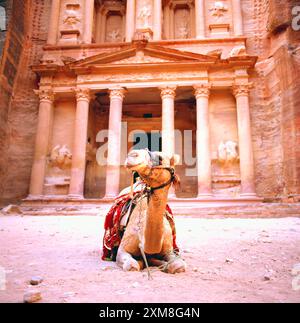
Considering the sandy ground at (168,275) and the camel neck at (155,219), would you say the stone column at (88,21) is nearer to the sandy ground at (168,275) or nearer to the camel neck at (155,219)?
the sandy ground at (168,275)

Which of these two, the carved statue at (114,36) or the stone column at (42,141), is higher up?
the carved statue at (114,36)

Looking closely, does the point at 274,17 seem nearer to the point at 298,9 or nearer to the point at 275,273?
the point at 298,9

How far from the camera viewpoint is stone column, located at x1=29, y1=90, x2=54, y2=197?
15.4m

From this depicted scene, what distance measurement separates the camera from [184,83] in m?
15.8

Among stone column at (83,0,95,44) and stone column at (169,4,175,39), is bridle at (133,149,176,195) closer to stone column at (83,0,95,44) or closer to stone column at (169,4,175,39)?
stone column at (83,0,95,44)

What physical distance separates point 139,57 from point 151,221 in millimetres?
14384

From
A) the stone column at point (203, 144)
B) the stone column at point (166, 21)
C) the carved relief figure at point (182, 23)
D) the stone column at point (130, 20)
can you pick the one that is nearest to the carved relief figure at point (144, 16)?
the stone column at point (130, 20)

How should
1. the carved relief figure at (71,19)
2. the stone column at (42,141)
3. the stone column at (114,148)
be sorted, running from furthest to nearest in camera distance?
1. the carved relief figure at (71,19)
2. the stone column at (42,141)
3. the stone column at (114,148)

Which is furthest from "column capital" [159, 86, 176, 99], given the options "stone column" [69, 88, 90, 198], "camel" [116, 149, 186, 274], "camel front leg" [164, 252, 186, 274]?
"camel front leg" [164, 252, 186, 274]

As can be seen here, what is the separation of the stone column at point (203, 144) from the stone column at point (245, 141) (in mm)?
1588

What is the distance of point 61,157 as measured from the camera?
52.9ft

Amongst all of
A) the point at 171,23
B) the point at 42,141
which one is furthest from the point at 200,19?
the point at 42,141

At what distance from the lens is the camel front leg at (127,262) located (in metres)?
3.68
